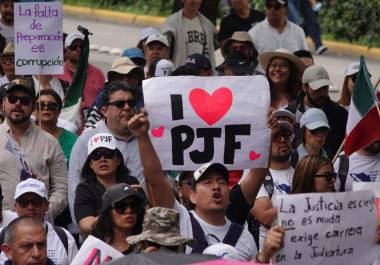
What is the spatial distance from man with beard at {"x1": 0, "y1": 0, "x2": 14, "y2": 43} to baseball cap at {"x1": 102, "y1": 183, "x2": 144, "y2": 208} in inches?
278

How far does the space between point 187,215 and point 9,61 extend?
5.49 m

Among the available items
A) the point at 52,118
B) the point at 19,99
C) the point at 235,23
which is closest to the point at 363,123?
the point at 19,99

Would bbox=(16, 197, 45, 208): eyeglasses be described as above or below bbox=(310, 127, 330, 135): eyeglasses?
below

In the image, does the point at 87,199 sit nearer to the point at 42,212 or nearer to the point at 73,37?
the point at 42,212

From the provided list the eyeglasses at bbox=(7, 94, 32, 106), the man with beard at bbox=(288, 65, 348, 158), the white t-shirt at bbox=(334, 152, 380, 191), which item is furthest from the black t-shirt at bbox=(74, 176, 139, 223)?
the man with beard at bbox=(288, 65, 348, 158)

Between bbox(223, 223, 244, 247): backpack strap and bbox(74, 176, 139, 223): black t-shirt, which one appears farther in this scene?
bbox(74, 176, 139, 223): black t-shirt

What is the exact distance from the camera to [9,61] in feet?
47.2

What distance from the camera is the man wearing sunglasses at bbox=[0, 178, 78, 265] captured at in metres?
9.86

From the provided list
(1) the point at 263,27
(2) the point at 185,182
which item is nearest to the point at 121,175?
(2) the point at 185,182

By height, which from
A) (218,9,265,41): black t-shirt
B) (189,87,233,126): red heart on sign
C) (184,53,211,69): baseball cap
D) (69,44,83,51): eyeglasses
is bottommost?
(189,87,233,126): red heart on sign

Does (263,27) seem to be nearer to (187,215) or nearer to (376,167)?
(376,167)

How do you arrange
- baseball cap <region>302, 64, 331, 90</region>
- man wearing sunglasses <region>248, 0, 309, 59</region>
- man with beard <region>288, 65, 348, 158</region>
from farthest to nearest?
man wearing sunglasses <region>248, 0, 309, 59</region> → baseball cap <region>302, 64, 331, 90</region> → man with beard <region>288, 65, 348, 158</region>

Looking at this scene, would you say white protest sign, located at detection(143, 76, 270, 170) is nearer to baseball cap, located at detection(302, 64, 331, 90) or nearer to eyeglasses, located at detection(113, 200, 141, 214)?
eyeglasses, located at detection(113, 200, 141, 214)

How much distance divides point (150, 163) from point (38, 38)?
4364 mm
